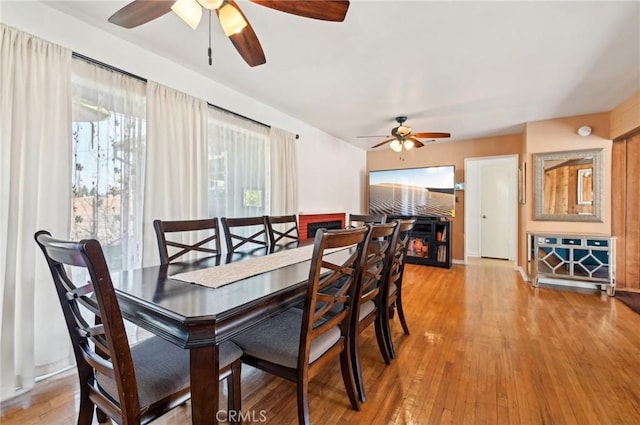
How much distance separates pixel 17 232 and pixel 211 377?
5.49 ft

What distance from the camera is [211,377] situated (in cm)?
94

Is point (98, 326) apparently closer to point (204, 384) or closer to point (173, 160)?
point (204, 384)

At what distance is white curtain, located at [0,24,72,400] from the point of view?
5.30 feet

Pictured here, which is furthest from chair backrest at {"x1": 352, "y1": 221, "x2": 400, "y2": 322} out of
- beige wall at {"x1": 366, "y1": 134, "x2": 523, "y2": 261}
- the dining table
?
beige wall at {"x1": 366, "y1": 134, "x2": 523, "y2": 261}

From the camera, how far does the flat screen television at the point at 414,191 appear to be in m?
5.05

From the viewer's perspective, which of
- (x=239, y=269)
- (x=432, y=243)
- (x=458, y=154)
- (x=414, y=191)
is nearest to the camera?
(x=239, y=269)

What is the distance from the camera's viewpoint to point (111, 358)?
0.90m

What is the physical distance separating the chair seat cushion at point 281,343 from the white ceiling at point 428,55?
6.53ft

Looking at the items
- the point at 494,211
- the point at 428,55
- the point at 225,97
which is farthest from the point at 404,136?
the point at 494,211

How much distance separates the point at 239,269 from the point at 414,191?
176 inches

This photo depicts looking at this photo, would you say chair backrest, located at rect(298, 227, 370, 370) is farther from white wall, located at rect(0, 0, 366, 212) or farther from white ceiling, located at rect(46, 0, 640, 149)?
white wall, located at rect(0, 0, 366, 212)
